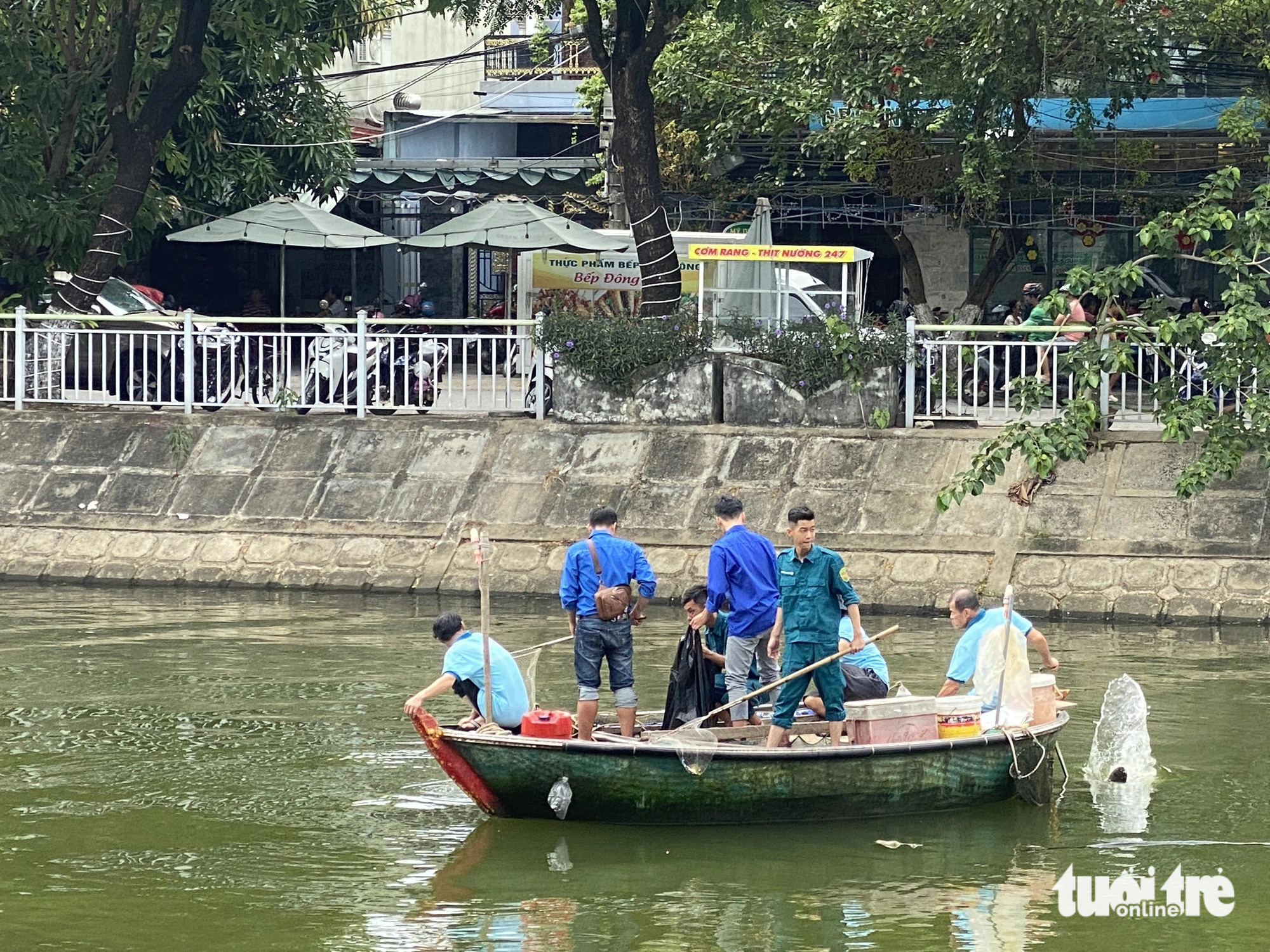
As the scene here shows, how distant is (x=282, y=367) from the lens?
1908cm

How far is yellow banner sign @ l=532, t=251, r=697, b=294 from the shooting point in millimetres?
22219

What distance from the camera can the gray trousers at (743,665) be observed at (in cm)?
1033

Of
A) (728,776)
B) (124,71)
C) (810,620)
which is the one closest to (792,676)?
(810,620)

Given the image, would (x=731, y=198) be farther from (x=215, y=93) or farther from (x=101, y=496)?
(x=101, y=496)

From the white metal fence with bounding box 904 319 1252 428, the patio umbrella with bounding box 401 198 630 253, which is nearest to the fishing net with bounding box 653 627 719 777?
the white metal fence with bounding box 904 319 1252 428

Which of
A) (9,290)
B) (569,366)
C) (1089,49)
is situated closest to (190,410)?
(569,366)

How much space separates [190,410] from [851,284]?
9132 millimetres

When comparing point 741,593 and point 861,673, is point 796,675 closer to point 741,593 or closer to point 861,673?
point 741,593

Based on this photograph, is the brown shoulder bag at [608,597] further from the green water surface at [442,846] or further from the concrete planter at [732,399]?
the concrete planter at [732,399]

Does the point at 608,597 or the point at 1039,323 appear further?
the point at 1039,323

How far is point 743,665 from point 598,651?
0.79 m

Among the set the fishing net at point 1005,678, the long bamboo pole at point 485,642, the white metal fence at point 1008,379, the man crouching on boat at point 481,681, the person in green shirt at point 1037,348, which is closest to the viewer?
the long bamboo pole at point 485,642

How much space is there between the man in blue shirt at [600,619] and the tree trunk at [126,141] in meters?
11.5

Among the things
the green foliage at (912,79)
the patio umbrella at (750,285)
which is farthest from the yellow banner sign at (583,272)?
the green foliage at (912,79)
